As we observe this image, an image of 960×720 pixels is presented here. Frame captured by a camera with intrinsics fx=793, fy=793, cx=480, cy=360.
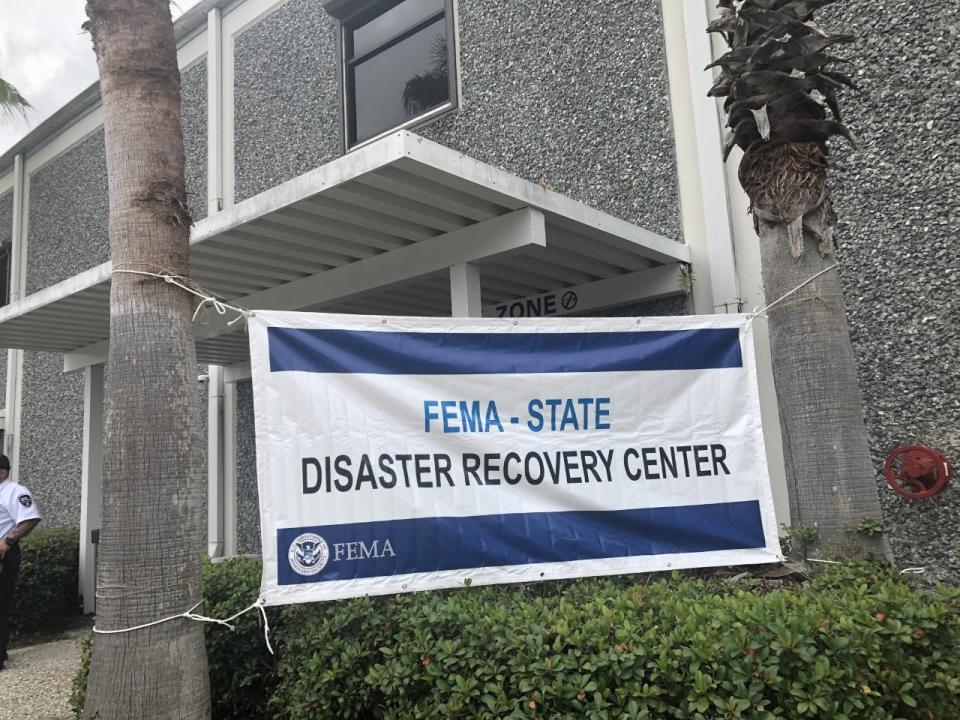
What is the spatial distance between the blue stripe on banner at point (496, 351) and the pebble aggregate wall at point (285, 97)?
5.81 meters

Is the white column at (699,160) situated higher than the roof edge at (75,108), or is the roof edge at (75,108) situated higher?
the roof edge at (75,108)

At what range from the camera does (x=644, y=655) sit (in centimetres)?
284

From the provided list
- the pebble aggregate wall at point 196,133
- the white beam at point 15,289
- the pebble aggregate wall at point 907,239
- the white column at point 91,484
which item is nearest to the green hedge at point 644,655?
the pebble aggregate wall at point 907,239

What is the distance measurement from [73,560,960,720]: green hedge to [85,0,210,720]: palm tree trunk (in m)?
0.62

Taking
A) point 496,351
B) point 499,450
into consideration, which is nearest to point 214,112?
point 496,351

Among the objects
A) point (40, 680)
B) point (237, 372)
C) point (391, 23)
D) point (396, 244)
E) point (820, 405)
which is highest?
point (391, 23)

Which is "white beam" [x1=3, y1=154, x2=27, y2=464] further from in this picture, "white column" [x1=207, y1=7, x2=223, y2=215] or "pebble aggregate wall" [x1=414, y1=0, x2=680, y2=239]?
"pebble aggregate wall" [x1=414, y1=0, x2=680, y2=239]

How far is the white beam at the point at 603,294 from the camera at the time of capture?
20.2 ft

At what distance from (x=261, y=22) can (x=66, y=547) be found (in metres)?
6.83

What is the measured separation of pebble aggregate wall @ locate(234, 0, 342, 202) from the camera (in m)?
9.29

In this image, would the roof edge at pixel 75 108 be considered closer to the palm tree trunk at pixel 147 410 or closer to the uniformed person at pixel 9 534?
the uniformed person at pixel 9 534

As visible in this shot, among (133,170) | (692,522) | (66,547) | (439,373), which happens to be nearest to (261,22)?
(66,547)

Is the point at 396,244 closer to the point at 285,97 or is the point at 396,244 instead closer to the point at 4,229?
the point at 285,97

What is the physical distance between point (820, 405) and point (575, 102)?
4244mm
